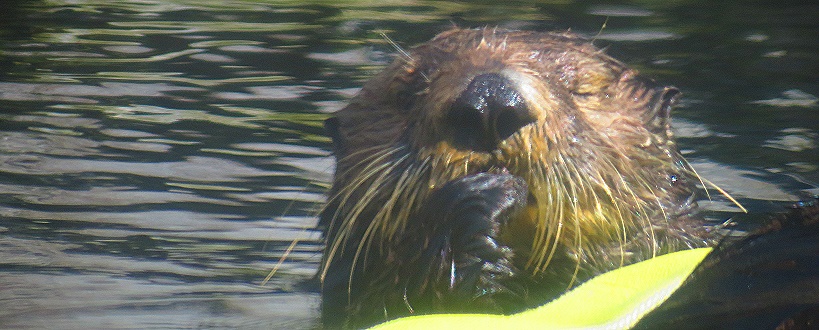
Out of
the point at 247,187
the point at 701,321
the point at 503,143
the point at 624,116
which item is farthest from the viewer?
the point at 247,187

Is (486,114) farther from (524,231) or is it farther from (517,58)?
(517,58)

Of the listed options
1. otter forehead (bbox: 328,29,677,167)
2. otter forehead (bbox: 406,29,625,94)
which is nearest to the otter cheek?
otter forehead (bbox: 328,29,677,167)

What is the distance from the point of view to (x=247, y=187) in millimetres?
6625

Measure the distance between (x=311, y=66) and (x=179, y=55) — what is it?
2.69 ft

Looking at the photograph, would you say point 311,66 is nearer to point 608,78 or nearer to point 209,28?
point 209,28

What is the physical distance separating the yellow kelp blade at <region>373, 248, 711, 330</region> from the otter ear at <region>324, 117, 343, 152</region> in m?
2.20

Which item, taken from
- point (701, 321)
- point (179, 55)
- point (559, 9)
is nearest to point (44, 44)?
point (179, 55)

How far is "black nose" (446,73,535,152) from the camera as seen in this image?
3.03 meters

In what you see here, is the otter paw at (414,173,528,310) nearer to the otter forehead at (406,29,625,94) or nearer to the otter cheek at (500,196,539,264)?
the otter cheek at (500,196,539,264)

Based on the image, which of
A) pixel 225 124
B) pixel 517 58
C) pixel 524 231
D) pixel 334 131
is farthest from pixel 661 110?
pixel 225 124

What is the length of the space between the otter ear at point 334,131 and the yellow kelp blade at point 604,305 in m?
2.20

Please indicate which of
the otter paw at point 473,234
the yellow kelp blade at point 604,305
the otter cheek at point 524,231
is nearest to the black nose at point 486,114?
the otter paw at point 473,234

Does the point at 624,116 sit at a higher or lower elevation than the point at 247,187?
higher

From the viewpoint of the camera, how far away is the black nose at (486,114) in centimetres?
303
